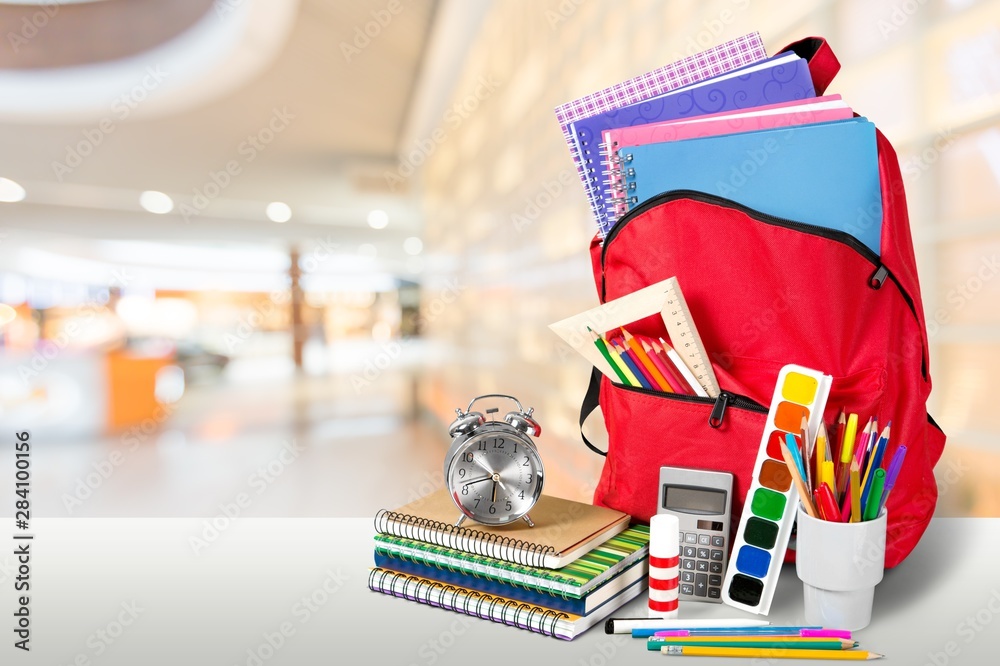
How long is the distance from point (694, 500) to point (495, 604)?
17 cm

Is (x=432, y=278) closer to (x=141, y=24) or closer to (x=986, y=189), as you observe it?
(x=141, y=24)

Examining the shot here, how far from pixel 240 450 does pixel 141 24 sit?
2.21 meters

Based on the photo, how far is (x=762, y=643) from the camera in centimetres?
46

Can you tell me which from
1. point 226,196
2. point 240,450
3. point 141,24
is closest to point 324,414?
point 240,450

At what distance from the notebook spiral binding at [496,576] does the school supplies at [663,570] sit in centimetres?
6

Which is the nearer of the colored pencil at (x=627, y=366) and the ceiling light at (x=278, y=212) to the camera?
the colored pencil at (x=627, y=366)

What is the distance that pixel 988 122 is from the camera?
75cm

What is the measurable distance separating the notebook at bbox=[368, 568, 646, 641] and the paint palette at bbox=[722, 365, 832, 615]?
72 mm

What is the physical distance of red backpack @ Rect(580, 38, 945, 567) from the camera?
0.56 m
